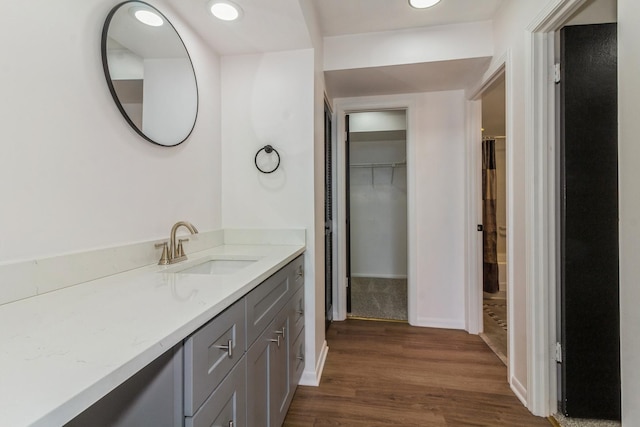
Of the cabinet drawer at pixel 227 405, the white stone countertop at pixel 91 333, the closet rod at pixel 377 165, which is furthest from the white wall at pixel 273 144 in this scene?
the closet rod at pixel 377 165

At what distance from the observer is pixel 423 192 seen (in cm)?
269

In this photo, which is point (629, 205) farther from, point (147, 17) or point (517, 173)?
point (147, 17)

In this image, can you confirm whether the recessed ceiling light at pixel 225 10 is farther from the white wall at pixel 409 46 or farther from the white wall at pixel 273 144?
the white wall at pixel 409 46

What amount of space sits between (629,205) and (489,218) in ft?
9.19

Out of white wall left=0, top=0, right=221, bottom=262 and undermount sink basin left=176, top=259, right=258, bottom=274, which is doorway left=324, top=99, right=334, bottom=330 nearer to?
undermount sink basin left=176, top=259, right=258, bottom=274

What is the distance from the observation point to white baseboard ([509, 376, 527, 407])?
→ 1.65 metres

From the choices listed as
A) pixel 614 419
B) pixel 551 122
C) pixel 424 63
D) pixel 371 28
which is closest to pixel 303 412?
pixel 614 419

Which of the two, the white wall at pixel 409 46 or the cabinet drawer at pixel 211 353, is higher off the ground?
the white wall at pixel 409 46

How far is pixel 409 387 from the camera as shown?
1.79 meters

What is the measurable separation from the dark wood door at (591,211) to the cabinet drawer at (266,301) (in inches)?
55.6

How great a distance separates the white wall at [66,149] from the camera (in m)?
0.83

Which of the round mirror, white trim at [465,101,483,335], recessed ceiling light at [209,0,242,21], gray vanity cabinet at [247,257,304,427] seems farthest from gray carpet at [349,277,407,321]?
recessed ceiling light at [209,0,242,21]

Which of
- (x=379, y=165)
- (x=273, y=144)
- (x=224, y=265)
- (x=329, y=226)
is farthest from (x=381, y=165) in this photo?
(x=224, y=265)

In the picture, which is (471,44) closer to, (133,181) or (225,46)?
(225,46)
